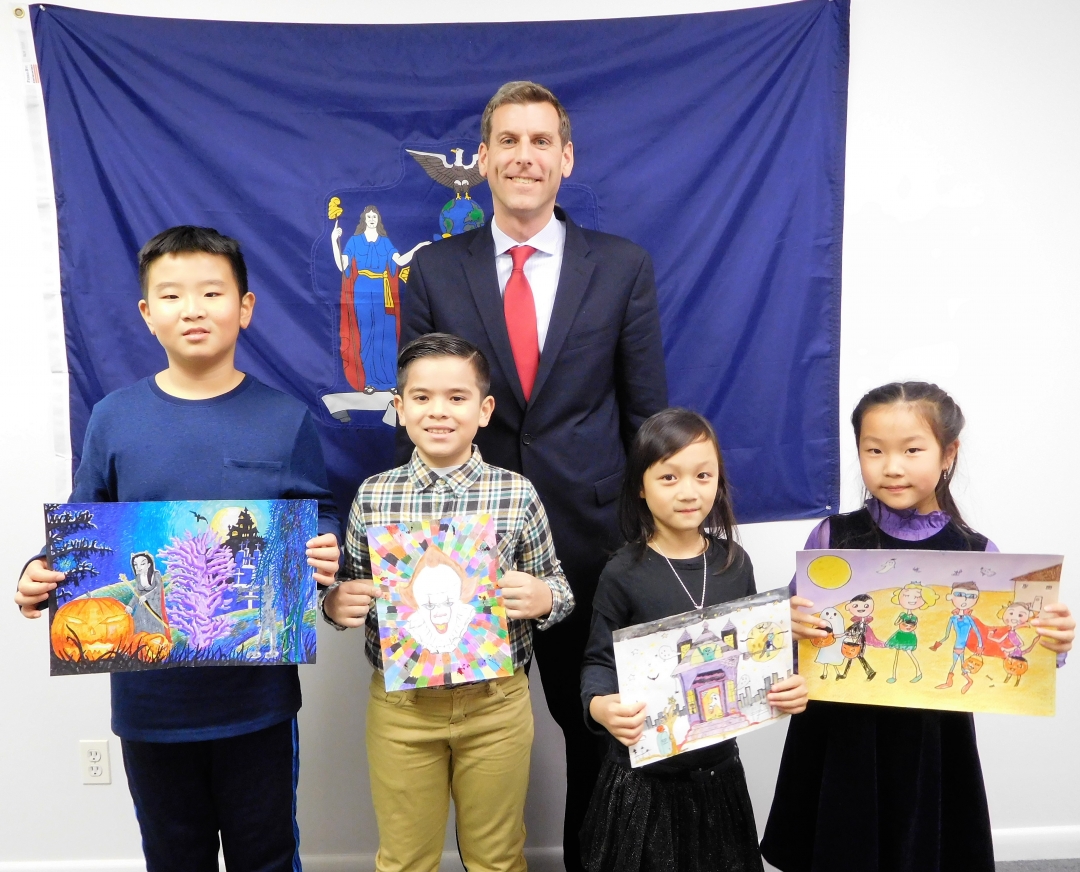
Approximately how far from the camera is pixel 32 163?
242 cm

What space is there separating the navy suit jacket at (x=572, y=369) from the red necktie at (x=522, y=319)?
0.13 feet

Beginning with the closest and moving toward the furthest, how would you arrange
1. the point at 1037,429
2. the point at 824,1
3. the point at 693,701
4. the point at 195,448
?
the point at 693,701
the point at 195,448
the point at 824,1
the point at 1037,429

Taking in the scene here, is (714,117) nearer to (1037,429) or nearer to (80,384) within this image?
(1037,429)

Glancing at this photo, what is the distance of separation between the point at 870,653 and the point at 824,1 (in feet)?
5.87

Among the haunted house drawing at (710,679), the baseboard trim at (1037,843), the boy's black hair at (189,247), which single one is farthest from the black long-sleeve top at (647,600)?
→ the baseboard trim at (1037,843)

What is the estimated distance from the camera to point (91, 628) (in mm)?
1596

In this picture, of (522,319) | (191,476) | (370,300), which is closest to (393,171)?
(370,300)

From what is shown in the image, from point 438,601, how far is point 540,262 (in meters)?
0.89

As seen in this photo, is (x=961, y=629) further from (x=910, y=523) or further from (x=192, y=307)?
(x=192, y=307)

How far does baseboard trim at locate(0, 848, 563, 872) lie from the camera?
103 inches

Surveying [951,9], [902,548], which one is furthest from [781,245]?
[902,548]

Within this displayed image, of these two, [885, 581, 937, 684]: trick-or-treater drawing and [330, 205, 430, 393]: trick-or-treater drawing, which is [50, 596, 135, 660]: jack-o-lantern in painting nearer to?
[330, 205, 430, 393]: trick-or-treater drawing

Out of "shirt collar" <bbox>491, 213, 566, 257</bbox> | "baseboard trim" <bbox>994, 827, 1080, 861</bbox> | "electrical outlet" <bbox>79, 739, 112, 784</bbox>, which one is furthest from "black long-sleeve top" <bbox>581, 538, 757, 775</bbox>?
"electrical outlet" <bbox>79, 739, 112, 784</bbox>

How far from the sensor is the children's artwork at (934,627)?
1.61m
